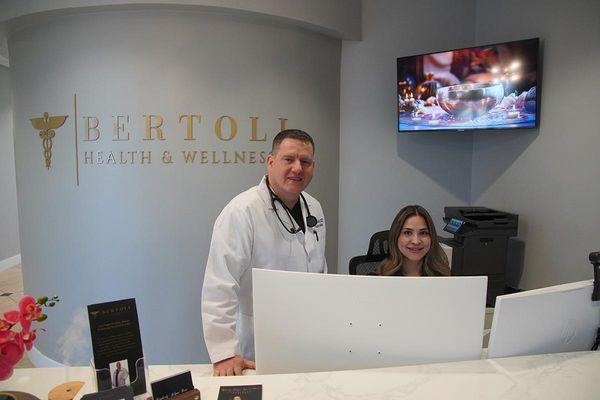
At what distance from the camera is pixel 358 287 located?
3.34ft

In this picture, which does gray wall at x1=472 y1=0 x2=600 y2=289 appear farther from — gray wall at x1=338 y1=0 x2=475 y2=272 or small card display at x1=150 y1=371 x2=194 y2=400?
small card display at x1=150 y1=371 x2=194 y2=400

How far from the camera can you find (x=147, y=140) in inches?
114

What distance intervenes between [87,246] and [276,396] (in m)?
2.53

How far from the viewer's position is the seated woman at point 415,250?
2035mm

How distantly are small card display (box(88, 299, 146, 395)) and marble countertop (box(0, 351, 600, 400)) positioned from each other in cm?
12

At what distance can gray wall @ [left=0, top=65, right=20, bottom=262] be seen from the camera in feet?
18.2

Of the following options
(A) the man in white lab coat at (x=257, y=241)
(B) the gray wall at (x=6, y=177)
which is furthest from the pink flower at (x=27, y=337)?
(B) the gray wall at (x=6, y=177)

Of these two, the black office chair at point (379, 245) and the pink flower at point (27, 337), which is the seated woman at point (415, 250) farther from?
the pink flower at point (27, 337)

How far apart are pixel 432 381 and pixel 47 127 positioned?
10.3 ft

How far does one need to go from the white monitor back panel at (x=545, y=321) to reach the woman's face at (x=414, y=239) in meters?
0.87

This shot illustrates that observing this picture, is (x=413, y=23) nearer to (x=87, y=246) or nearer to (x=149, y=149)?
(x=149, y=149)

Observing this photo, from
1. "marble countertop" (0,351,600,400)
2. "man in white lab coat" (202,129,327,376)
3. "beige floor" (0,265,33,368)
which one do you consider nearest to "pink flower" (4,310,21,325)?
"marble countertop" (0,351,600,400)

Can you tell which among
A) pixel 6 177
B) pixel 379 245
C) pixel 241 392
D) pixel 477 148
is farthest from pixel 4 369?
pixel 6 177

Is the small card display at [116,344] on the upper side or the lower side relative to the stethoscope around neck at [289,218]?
lower
